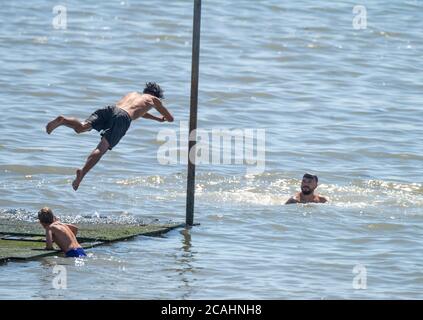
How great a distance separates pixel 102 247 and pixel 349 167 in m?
10.0

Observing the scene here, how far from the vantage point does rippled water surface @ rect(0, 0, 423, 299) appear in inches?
619

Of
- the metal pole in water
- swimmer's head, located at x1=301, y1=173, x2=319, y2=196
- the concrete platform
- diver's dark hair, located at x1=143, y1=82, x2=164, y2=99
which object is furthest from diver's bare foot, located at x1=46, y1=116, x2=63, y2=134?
swimmer's head, located at x1=301, y1=173, x2=319, y2=196

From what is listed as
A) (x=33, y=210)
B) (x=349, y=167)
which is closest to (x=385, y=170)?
(x=349, y=167)

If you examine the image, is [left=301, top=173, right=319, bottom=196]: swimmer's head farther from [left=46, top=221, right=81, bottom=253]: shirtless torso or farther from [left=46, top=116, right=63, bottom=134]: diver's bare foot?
[left=46, top=221, right=81, bottom=253]: shirtless torso

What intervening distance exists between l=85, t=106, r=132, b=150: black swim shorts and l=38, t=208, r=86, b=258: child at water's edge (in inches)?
62.2

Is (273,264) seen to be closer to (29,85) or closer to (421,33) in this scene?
(29,85)

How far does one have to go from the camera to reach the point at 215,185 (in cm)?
2322

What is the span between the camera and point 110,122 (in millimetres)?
16828

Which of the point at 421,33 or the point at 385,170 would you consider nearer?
the point at 385,170

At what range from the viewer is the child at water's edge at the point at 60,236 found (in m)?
15.5

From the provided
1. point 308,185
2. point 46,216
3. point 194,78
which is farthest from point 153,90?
point 308,185

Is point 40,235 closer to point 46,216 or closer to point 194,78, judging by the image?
point 46,216

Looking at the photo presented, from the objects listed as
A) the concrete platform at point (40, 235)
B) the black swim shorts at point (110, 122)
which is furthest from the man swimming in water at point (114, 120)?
the concrete platform at point (40, 235)

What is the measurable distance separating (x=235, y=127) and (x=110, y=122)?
12332 millimetres
